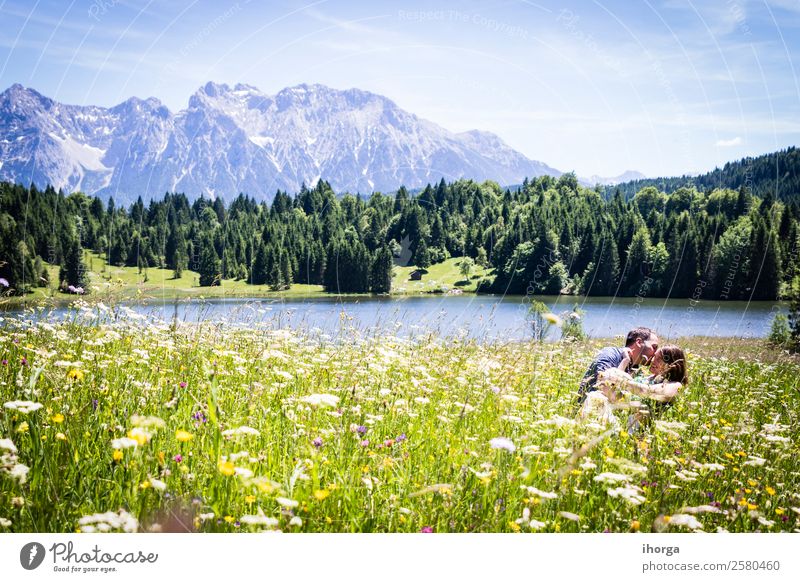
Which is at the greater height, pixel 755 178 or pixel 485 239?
pixel 485 239

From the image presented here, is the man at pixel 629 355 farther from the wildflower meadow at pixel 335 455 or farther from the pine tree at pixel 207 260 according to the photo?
the pine tree at pixel 207 260

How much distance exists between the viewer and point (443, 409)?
458cm

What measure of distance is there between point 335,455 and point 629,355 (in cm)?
348

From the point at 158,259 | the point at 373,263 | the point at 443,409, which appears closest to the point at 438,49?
the point at 443,409

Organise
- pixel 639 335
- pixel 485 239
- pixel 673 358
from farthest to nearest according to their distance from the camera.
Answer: pixel 485 239
pixel 639 335
pixel 673 358

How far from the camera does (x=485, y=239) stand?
93312 mm

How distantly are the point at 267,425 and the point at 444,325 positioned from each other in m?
5.92

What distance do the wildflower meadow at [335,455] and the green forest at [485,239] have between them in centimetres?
5094

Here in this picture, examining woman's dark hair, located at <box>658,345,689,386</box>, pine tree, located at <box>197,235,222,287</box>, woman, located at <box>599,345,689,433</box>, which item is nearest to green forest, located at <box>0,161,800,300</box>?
pine tree, located at <box>197,235,222,287</box>

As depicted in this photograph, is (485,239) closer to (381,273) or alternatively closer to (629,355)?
(381,273)

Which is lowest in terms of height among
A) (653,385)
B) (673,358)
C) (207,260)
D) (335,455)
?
(335,455)

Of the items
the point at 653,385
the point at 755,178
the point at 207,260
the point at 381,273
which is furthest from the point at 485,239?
the point at 653,385
